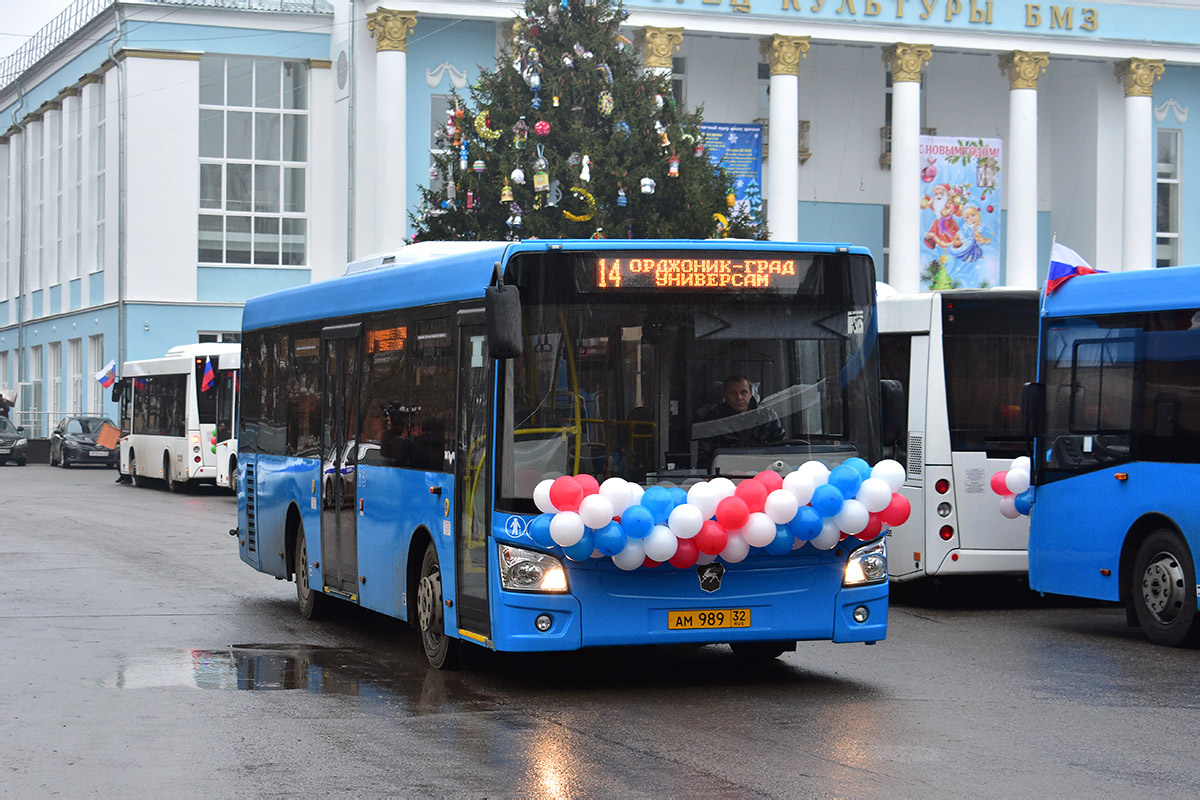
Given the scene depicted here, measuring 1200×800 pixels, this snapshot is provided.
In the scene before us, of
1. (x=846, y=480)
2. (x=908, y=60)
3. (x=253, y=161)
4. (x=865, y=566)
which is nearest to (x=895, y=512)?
(x=846, y=480)

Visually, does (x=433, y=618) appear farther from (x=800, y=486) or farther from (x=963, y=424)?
(x=963, y=424)

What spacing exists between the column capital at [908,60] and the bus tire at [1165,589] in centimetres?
4206

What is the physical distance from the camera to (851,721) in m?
9.12

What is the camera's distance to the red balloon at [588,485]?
9547 millimetres

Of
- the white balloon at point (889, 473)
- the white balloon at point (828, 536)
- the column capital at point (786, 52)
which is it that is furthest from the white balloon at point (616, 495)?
the column capital at point (786, 52)

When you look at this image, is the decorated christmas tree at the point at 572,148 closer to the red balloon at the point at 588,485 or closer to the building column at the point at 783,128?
the building column at the point at 783,128

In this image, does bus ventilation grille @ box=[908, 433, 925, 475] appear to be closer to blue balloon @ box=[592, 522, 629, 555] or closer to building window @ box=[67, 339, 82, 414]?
blue balloon @ box=[592, 522, 629, 555]

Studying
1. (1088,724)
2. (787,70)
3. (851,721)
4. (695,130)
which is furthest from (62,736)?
(787,70)

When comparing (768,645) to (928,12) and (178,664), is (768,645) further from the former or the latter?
(928,12)

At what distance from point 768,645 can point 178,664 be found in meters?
3.68

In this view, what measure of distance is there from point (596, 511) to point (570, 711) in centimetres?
106

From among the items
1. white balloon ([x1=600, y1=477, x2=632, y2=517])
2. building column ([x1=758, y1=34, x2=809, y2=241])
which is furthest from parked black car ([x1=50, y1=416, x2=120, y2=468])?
white balloon ([x1=600, y1=477, x2=632, y2=517])

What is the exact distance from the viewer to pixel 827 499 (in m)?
9.80

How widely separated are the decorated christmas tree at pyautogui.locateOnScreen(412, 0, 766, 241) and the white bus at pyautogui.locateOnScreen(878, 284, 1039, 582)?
59.6 feet
